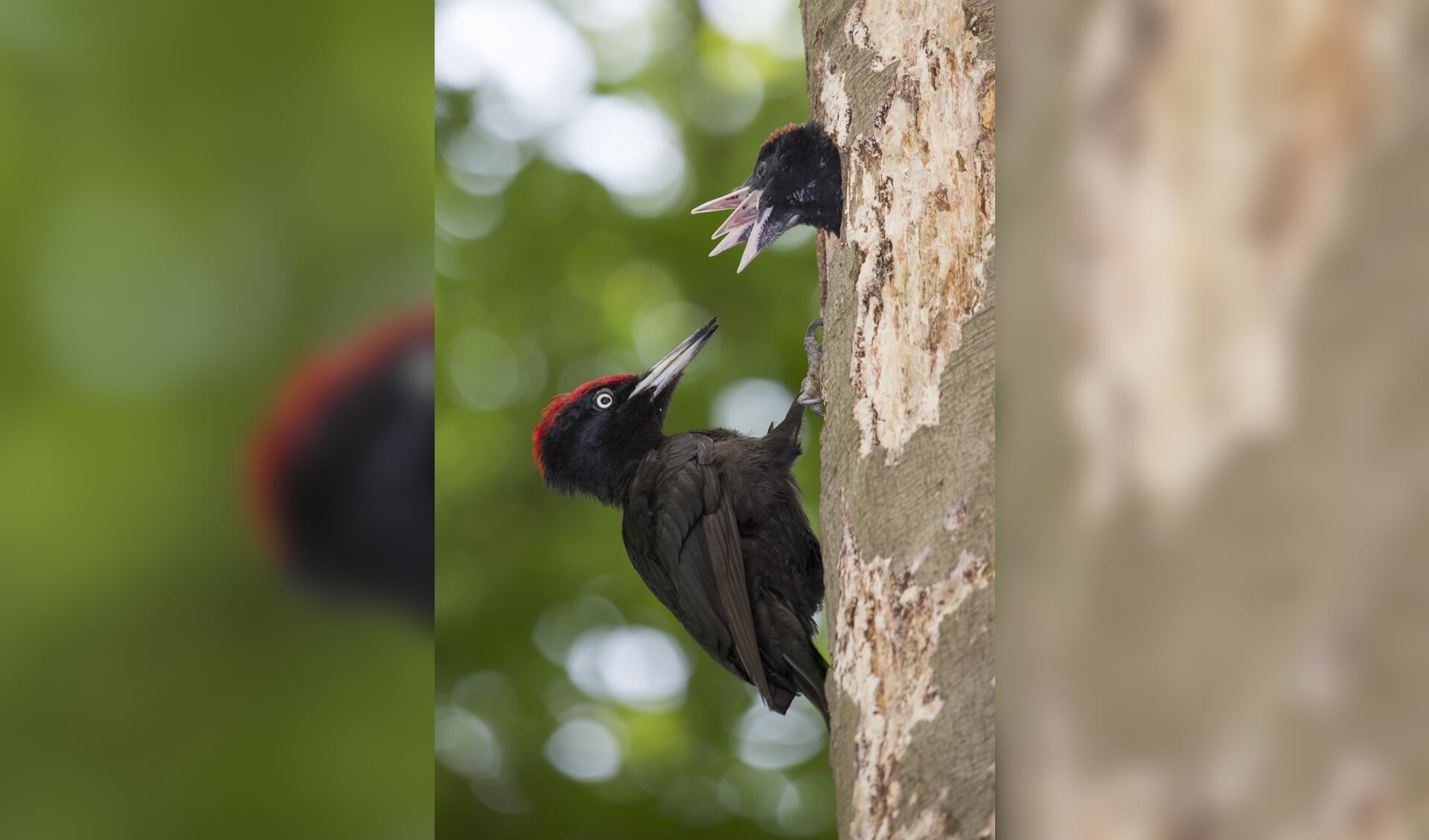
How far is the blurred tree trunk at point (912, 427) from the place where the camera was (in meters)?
1.03

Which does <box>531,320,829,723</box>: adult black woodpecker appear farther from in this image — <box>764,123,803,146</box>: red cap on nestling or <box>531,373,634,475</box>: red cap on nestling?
<box>764,123,803,146</box>: red cap on nestling

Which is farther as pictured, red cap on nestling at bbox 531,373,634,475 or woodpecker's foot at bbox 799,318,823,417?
red cap on nestling at bbox 531,373,634,475

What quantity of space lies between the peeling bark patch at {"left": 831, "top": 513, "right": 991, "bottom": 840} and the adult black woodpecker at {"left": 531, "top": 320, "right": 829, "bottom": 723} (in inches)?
3.1

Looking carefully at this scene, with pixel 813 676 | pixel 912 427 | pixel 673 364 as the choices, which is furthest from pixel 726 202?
pixel 813 676

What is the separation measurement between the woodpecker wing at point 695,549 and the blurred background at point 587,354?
0.09ft

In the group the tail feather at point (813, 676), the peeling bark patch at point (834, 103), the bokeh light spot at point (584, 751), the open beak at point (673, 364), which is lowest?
the bokeh light spot at point (584, 751)

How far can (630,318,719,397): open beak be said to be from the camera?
1.40 metres

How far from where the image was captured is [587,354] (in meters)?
1.45

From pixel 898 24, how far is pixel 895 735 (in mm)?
804
